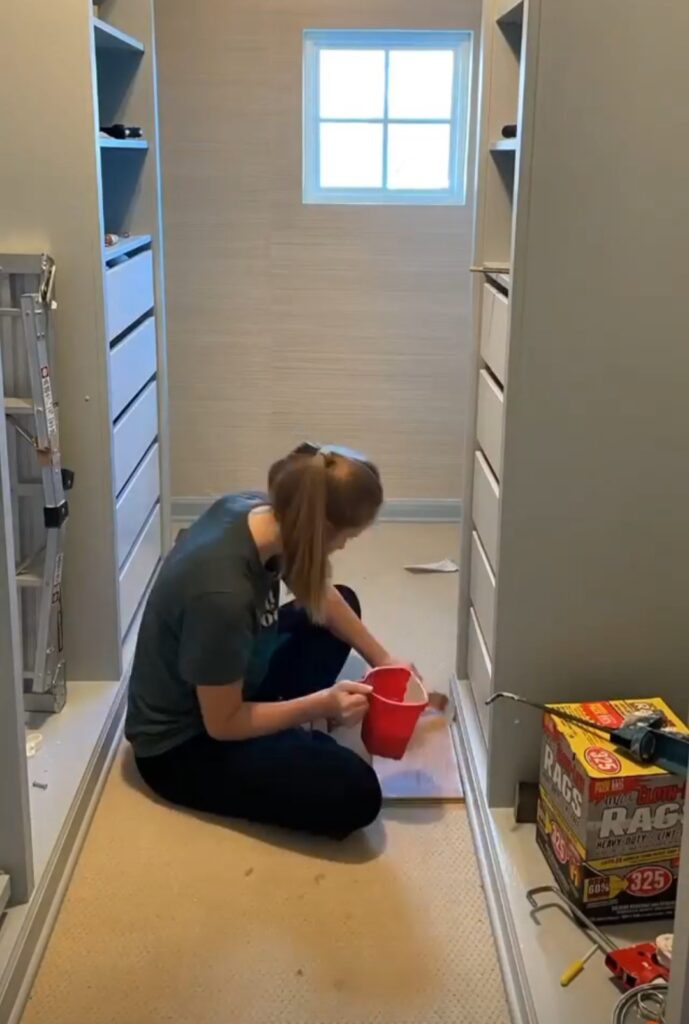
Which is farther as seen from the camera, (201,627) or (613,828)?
(201,627)

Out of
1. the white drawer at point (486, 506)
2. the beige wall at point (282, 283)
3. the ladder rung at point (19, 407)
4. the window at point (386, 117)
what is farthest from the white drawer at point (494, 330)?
the window at point (386, 117)

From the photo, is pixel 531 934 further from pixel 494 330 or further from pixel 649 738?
pixel 494 330

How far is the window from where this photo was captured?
3.75 meters

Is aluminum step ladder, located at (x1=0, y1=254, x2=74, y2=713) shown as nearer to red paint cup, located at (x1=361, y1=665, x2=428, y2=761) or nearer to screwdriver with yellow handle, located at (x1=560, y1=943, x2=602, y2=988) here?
red paint cup, located at (x1=361, y1=665, x2=428, y2=761)

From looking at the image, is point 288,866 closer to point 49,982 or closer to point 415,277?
point 49,982

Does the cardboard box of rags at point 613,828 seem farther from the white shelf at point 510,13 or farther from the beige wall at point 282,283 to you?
the beige wall at point 282,283

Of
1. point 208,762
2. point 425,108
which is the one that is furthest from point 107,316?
point 425,108

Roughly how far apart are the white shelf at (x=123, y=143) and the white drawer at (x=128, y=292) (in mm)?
279

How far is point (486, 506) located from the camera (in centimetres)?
231

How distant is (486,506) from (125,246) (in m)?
1.17

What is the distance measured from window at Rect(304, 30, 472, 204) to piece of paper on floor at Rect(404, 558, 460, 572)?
1.27m

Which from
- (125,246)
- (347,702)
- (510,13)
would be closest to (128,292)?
(125,246)

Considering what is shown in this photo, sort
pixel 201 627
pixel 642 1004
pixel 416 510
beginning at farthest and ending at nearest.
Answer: pixel 416 510
pixel 201 627
pixel 642 1004

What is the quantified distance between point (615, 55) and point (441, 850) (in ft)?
4.82
